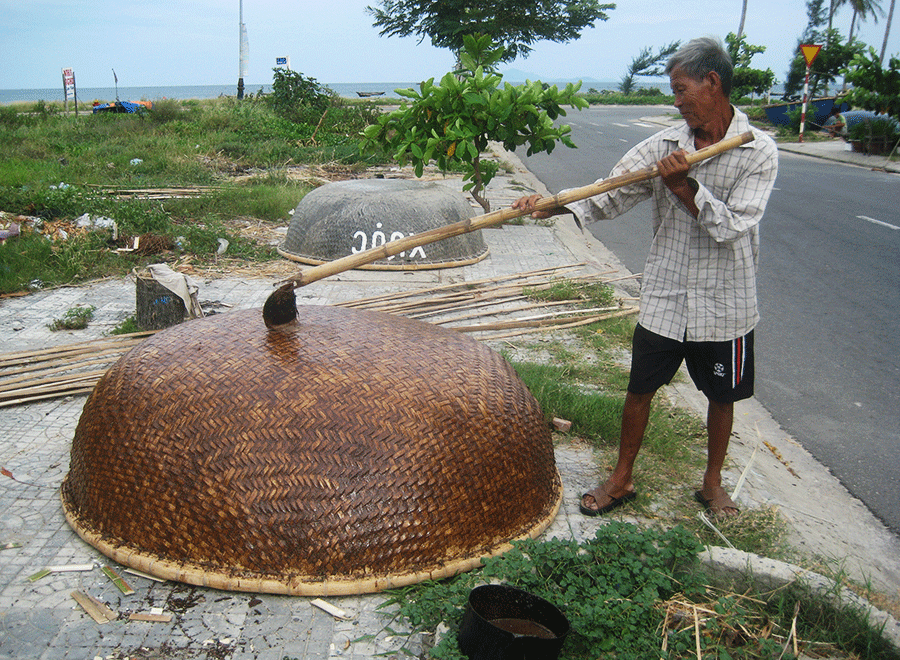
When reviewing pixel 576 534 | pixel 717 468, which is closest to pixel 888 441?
pixel 717 468

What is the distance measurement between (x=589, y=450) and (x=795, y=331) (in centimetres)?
313

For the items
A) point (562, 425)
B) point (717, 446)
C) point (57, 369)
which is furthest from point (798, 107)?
point (57, 369)

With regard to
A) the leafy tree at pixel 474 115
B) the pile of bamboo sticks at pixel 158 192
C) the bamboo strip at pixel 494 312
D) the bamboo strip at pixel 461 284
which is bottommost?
the bamboo strip at pixel 494 312

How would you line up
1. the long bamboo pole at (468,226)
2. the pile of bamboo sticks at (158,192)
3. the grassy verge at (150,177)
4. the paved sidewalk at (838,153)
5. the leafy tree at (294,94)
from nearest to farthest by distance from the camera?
1. the long bamboo pole at (468,226)
2. the grassy verge at (150,177)
3. the pile of bamboo sticks at (158,192)
4. the paved sidewalk at (838,153)
5. the leafy tree at (294,94)

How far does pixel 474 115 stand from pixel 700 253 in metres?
3.42

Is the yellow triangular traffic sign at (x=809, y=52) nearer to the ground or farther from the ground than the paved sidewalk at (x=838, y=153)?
farther from the ground

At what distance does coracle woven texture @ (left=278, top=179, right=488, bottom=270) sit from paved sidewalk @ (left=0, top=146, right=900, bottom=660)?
2211 millimetres

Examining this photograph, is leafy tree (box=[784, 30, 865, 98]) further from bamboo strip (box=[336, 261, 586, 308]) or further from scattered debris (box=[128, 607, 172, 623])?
scattered debris (box=[128, 607, 172, 623])

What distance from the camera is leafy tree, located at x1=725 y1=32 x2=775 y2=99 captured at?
35844mm

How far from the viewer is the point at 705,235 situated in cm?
287

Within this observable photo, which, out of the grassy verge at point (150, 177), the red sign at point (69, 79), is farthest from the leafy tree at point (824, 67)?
the red sign at point (69, 79)

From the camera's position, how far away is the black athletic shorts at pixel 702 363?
2939 mm

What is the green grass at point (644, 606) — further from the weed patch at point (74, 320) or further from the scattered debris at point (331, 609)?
the weed patch at point (74, 320)

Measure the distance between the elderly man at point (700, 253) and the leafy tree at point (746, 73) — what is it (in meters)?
36.0
